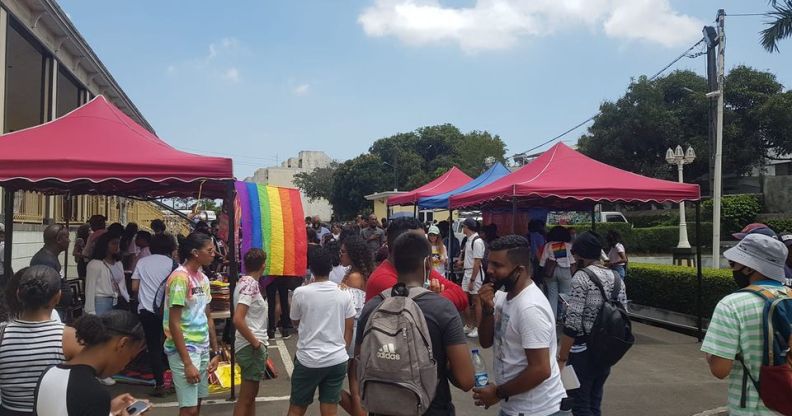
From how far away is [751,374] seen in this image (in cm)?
273

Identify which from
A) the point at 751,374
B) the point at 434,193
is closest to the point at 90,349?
the point at 751,374

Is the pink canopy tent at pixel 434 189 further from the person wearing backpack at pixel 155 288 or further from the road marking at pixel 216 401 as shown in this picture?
the person wearing backpack at pixel 155 288

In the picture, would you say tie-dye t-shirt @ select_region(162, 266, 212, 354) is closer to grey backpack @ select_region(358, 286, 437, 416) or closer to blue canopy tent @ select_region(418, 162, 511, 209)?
grey backpack @ select_region(358, 286, 437, 416)

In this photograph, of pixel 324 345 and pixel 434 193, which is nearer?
pixel 324 345

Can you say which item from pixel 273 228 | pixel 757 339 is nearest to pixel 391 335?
pixel 757 339

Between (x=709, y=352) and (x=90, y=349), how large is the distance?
8.74ft

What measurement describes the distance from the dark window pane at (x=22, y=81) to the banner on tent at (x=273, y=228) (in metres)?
6.61

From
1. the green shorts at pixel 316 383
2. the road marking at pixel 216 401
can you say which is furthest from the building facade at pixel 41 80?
the green shorts at pixel 316 383

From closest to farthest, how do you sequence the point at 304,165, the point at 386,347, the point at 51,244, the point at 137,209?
the point at 386,347 < the point at 51,244 < the point at 137,209 < the point at 304,165

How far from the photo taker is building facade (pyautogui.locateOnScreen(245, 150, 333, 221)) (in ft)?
286

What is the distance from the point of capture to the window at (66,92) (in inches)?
561

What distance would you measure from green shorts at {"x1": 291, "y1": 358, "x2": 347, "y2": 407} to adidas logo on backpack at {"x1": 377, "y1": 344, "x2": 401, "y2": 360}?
1.60 metres

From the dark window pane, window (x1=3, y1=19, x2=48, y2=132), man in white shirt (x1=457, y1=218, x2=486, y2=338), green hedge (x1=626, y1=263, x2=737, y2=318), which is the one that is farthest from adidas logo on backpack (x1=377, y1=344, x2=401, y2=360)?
the dark window pane

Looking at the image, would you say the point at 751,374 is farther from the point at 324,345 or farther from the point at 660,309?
the point at 660,309
